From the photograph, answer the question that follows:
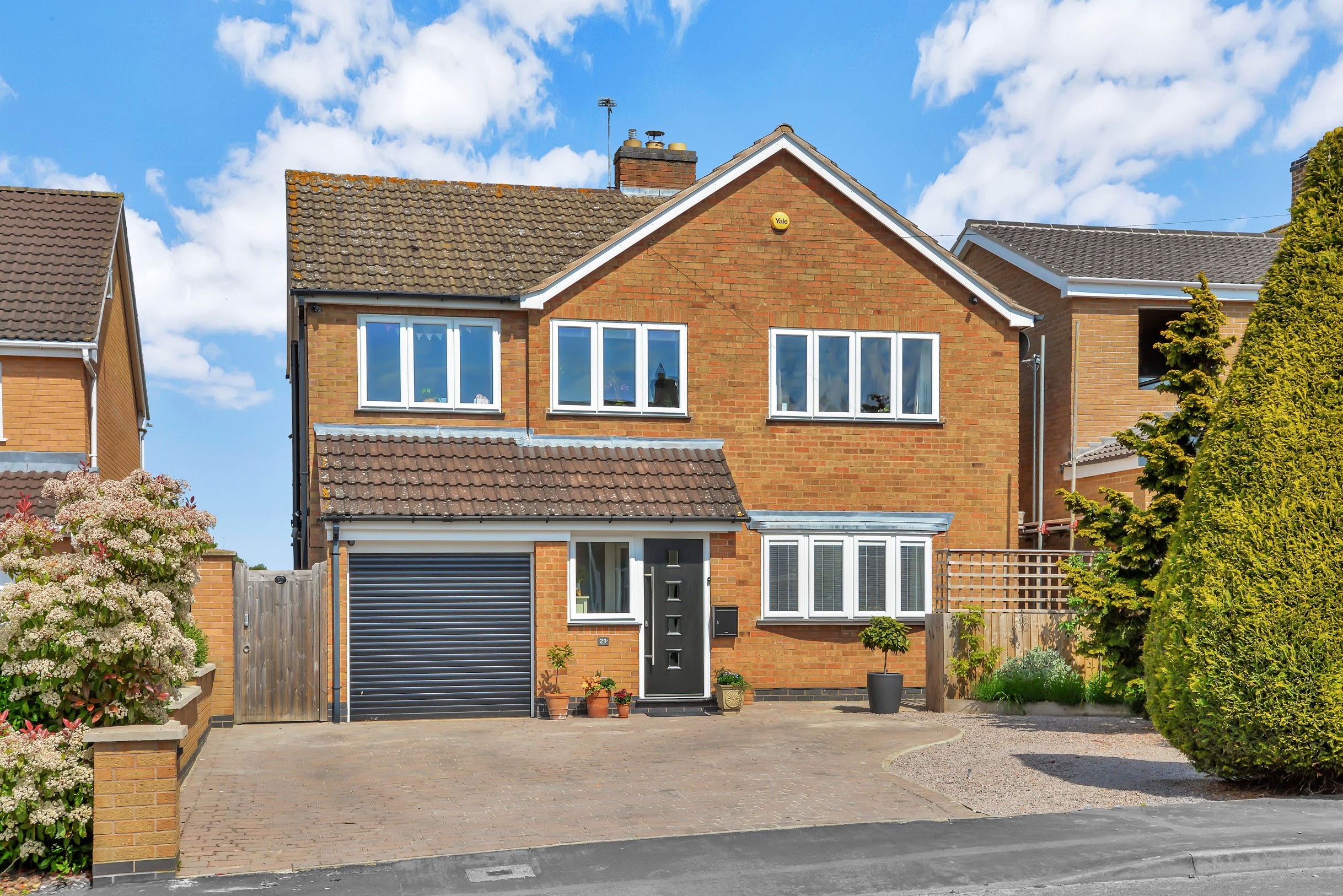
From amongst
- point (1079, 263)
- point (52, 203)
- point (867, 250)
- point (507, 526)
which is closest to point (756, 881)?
point (507, 526)

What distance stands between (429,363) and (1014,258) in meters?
13.0

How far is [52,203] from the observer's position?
77.4 feet

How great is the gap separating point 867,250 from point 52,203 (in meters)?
15.9

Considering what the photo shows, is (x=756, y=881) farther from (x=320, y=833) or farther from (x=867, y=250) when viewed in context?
(x=867, y=250)

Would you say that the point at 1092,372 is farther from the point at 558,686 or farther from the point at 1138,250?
the point at 558,686

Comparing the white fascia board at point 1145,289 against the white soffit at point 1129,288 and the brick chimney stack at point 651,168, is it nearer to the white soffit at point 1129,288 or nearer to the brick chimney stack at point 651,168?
the white soffit at point 1129,288

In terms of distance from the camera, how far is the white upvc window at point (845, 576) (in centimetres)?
1883

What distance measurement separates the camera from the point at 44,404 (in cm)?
2030

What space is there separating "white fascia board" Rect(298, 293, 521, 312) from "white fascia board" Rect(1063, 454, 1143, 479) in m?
11.0

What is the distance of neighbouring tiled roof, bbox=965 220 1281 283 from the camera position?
24094mm

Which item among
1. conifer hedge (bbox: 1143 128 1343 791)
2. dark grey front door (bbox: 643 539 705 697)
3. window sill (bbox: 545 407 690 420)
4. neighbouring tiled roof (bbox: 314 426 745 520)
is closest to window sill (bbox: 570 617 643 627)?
dark grey front door (bbox: 643 539 705 697)

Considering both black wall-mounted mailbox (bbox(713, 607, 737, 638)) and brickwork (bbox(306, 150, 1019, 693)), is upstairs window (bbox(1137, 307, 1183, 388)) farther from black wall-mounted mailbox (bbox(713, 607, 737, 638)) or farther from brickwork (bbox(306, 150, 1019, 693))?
black wall-mounted mailbox (bbox(713, 607, 737, 638))

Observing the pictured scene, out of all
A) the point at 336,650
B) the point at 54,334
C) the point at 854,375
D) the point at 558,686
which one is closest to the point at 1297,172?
the point at 854,375

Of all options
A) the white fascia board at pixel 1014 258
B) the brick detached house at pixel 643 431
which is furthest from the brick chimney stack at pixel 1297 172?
the brick detached house at pixel 643 431
